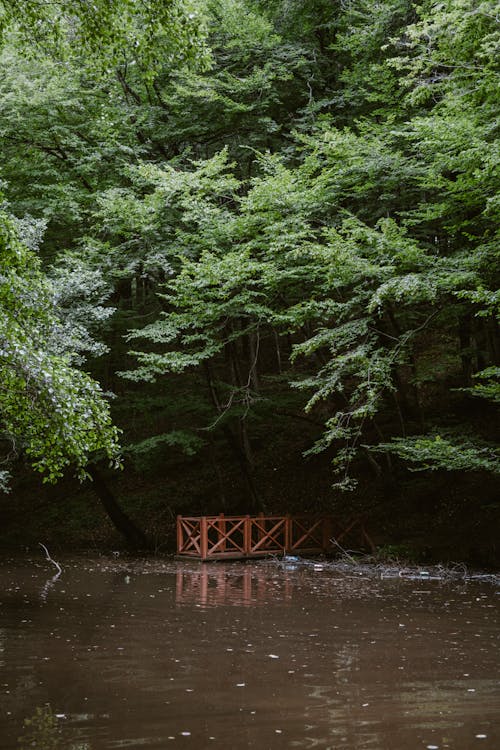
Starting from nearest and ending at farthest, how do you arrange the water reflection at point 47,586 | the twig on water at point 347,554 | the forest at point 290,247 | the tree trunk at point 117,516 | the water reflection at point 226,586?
1. the water reflection at point 226,586
2. the water reflection at point 47,586
3. the forest at point 290,247
4. the twig on water at point 347,554
5. the tree trunk at point 117,516

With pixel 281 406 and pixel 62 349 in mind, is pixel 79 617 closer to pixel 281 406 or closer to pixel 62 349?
pixel 62 349

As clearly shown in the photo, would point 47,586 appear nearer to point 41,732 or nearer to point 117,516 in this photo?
point 117,516

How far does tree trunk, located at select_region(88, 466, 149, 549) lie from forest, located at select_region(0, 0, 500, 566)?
6 centimetres

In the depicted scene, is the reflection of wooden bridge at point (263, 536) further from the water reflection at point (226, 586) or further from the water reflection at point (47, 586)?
the water reflection at point (47, 586)

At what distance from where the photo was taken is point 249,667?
6.76 meters

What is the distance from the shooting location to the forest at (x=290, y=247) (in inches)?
518

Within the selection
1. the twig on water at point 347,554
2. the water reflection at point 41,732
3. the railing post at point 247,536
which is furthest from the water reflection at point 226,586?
the water reflection at point 41,732

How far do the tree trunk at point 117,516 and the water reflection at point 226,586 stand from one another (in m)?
4.03

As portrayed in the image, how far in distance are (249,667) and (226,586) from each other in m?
6.27

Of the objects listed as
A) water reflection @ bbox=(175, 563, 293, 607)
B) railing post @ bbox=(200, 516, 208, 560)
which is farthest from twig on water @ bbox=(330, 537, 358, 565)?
railing post @ bbox=(200, 516, 208, 560)

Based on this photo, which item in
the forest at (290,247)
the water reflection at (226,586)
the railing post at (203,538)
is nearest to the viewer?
the water reflection at (226,586)

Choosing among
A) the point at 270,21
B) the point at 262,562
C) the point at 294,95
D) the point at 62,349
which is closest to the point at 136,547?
the point at 262,562

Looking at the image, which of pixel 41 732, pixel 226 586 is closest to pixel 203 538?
pixel 226 586

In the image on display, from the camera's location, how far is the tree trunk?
19.3 metres
